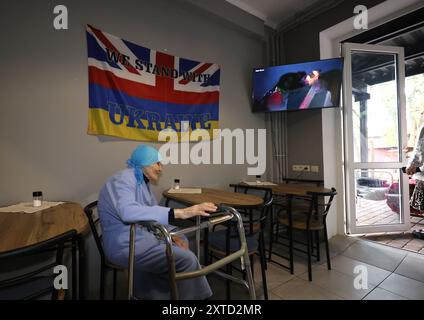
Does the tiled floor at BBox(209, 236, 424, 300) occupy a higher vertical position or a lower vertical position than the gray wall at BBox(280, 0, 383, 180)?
lower

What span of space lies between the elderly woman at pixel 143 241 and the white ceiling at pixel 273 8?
2.81 meters

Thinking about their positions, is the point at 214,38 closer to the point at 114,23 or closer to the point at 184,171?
the point at 114,23

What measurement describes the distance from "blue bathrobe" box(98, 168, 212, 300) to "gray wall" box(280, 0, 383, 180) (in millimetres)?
2321

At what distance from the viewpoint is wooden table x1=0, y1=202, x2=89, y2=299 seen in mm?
950

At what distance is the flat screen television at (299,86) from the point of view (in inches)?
102

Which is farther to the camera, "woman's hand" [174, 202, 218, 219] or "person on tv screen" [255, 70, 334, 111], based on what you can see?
"person on tv screen" [255, 70, 334, 111]

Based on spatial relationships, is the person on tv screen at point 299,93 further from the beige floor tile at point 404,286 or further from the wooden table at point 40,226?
the wooden table at point 40,226
